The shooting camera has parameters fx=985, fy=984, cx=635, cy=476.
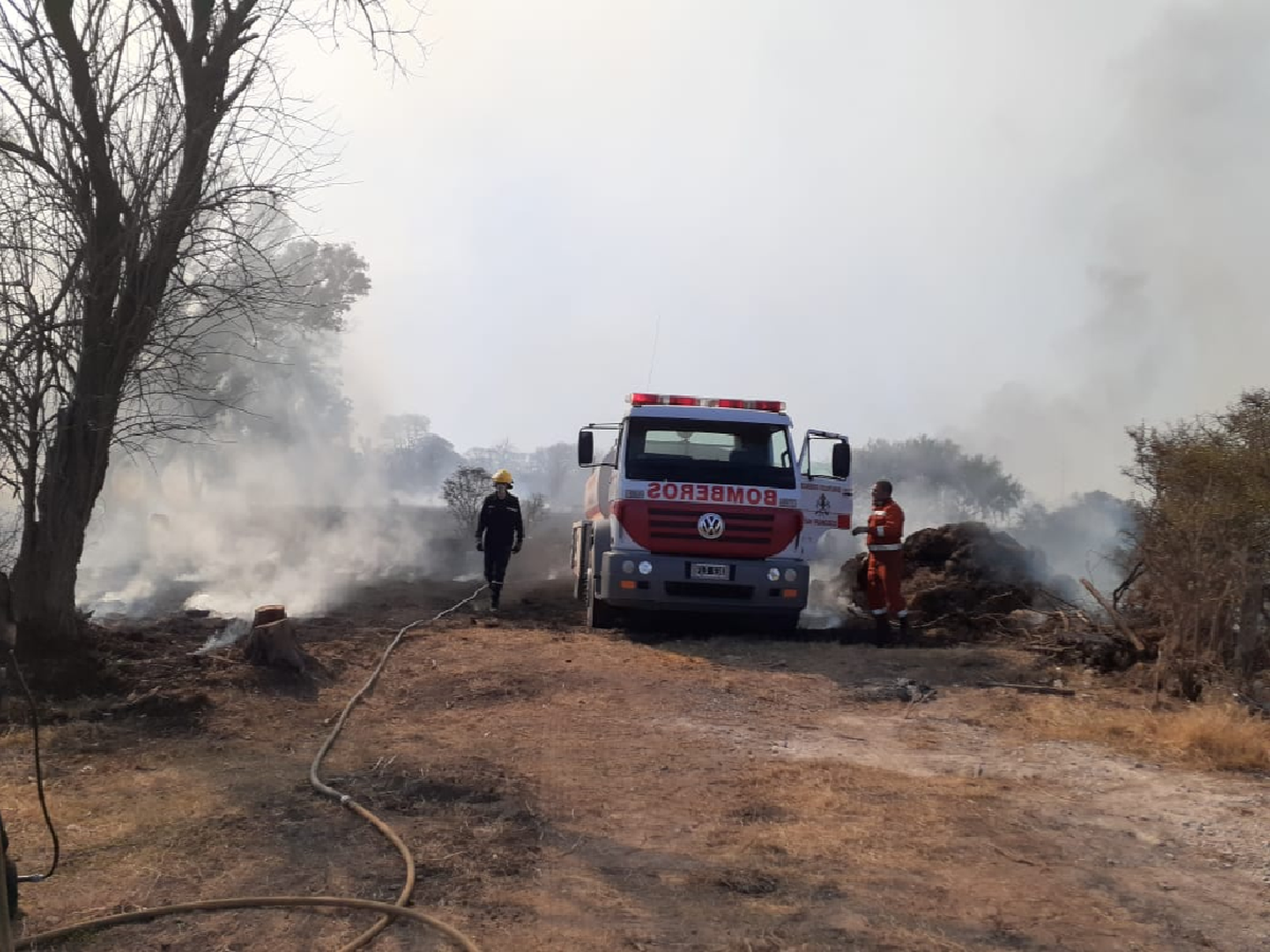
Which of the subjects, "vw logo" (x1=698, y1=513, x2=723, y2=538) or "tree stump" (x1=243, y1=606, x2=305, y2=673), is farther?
"vw logo" (x1=698, y1=513, x2=723, y2=538)

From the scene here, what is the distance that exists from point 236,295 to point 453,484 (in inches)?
687

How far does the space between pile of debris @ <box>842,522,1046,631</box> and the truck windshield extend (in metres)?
2.92

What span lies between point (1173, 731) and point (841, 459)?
5636 millimetres

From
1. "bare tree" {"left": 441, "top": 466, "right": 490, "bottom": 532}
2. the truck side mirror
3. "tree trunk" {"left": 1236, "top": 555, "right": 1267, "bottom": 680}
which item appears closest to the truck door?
the truck side mirror

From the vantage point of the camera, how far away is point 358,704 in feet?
24.4

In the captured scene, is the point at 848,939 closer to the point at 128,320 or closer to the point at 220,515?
the point at 128,320

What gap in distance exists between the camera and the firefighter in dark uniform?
1311cm

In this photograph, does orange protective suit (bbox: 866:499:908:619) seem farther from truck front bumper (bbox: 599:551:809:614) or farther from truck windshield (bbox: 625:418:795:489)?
truck windshield (bbox: 625:418:795:489)

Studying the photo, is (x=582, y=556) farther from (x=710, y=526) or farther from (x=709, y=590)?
(x=710, y=526)

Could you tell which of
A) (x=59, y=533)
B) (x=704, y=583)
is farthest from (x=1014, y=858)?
(x=59, y=533)

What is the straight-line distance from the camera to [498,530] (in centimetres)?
1307

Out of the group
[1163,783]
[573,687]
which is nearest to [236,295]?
[573,687]

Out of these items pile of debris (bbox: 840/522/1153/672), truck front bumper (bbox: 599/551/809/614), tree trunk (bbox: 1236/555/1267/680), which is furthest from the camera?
truck front bumper (bbox: 599/551/809/614)

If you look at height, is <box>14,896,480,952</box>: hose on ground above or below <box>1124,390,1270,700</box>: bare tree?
below
